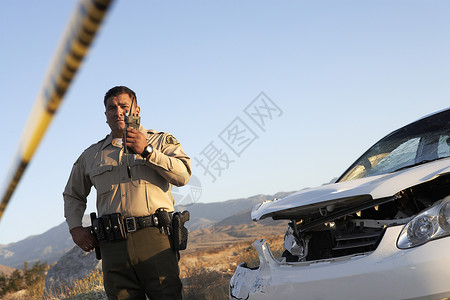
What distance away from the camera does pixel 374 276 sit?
267cm

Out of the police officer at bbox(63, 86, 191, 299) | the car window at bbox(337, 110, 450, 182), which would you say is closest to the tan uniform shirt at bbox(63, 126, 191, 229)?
the police officer at bbox(63, 86, 191, 299)

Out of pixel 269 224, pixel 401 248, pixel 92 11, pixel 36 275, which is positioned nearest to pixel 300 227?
pixel 401 248

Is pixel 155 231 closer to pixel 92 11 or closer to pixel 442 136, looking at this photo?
pixel 442 136

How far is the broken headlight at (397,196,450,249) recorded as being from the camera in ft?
8.60

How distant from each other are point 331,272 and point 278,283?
1.32 ft

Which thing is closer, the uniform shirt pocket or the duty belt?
the duty belt

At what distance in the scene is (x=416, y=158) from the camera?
376 centimetres

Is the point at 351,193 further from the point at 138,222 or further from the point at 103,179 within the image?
the point at 103,179

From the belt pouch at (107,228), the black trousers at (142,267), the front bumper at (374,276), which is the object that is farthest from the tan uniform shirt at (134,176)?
the front bumper at (374,276)

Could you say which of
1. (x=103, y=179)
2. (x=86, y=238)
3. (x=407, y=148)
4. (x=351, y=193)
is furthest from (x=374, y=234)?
(x=86, y=238)

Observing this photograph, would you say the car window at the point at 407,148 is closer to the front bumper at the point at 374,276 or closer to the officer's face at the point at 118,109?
the front bumper at the point at 374,276

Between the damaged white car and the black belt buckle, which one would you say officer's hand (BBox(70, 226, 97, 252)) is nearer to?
the black belt buckle

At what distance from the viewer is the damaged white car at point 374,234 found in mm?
2596

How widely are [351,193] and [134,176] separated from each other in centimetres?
162
